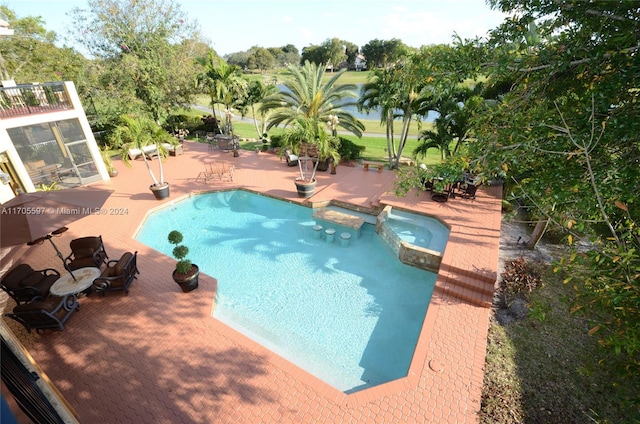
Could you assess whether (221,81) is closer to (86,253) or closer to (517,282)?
(86,253)

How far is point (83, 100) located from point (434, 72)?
1253 inches

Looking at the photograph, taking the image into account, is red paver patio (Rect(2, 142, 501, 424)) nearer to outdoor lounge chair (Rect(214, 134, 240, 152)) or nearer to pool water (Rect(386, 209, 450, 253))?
pool water (Rect(386, 209, 450, 253))

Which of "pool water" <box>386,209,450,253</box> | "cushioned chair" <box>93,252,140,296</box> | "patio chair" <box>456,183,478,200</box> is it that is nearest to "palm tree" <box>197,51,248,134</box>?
"pool water" <box>386,209,450,253</box>

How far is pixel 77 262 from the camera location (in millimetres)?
9531

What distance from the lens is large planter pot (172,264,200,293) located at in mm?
8812

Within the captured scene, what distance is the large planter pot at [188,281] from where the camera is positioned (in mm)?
8812

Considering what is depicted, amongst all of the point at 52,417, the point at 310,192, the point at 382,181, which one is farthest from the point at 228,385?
the point at 382,181

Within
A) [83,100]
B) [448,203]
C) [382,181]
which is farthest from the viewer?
A: [83,100]

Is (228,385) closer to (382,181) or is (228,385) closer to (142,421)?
(142,421)

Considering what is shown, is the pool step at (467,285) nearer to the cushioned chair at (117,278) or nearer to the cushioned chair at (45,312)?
the cushioned chair at (117,278)

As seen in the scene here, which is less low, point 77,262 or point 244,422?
point 77,262

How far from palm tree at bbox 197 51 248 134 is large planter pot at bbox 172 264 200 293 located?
1924 centimetres

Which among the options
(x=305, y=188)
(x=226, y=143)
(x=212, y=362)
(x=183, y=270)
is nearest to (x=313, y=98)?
(x=305, y=188)

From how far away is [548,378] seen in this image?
6.65m
